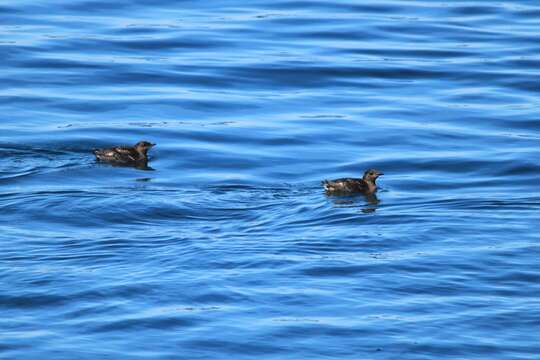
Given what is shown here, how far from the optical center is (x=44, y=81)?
28.5m

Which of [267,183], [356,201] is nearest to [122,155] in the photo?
[267,183]

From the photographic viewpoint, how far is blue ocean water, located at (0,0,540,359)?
46.8 ft

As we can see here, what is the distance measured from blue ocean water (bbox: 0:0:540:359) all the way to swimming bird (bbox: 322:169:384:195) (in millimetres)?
284

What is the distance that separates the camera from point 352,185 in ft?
65.2

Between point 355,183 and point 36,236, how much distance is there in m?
5.09

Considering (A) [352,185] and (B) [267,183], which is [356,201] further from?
(B) [267,183]

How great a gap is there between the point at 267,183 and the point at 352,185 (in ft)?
5.27

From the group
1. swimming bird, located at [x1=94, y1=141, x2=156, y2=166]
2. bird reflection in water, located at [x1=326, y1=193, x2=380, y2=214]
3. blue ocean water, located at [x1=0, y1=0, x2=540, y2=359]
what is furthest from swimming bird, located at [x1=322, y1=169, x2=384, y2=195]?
swimming bird, located at [x1=94, y1=141, x2=156, y2=166]

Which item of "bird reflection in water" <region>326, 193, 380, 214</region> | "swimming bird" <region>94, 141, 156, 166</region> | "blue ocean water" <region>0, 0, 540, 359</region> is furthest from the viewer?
"swimming bird" <region>94, 141, 156, 166</region>

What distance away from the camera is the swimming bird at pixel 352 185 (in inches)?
781

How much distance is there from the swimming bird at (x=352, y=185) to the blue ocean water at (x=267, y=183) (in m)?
0.28

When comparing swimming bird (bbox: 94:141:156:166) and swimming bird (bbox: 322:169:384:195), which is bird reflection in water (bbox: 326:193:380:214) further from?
swimming bird (bbox: 94:141:156:166)

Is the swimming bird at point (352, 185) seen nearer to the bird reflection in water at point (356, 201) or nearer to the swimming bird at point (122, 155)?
the bird reflection in water at point (356, 201)

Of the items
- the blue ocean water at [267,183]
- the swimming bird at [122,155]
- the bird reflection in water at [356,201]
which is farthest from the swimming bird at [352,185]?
the swimming bird at [122,155]
